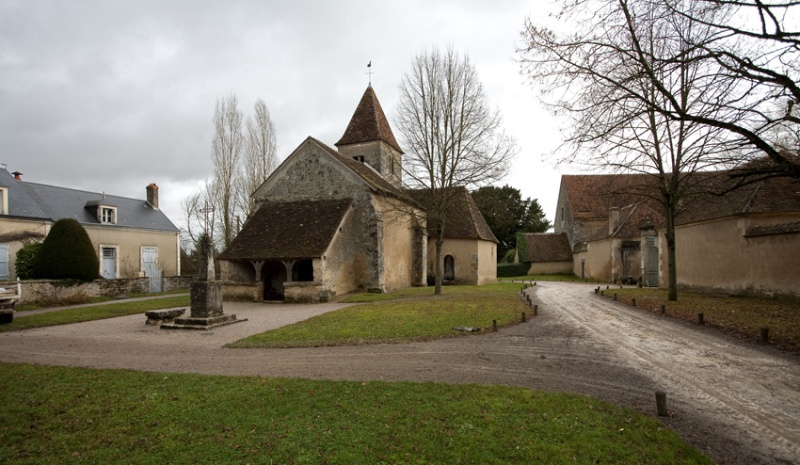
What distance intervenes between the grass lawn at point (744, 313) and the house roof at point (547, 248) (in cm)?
2268

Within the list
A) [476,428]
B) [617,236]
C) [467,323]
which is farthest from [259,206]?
[617,236]

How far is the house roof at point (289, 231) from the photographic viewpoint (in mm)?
18703

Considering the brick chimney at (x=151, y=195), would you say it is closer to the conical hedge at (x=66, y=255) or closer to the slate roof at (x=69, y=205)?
the slate roof at (x=69, y=205)

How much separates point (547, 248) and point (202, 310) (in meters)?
34.7

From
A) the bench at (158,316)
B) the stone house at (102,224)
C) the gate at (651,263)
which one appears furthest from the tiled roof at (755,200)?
the stone house at (102,224)

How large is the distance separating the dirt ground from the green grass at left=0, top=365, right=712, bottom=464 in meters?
0.65

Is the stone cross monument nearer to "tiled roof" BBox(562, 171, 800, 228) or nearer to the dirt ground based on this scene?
the dirt ground

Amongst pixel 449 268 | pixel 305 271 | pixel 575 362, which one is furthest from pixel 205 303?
pixel 449 268

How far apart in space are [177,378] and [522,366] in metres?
5.82

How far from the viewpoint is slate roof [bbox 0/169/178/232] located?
23.9 metres

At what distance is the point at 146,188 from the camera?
32938 mm

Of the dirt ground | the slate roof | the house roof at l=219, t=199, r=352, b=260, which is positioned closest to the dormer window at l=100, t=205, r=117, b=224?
the slate roof

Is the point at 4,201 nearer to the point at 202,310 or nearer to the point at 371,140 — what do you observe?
the point at 202,310

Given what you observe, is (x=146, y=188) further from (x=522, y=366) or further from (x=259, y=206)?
(x=522, y=366)
